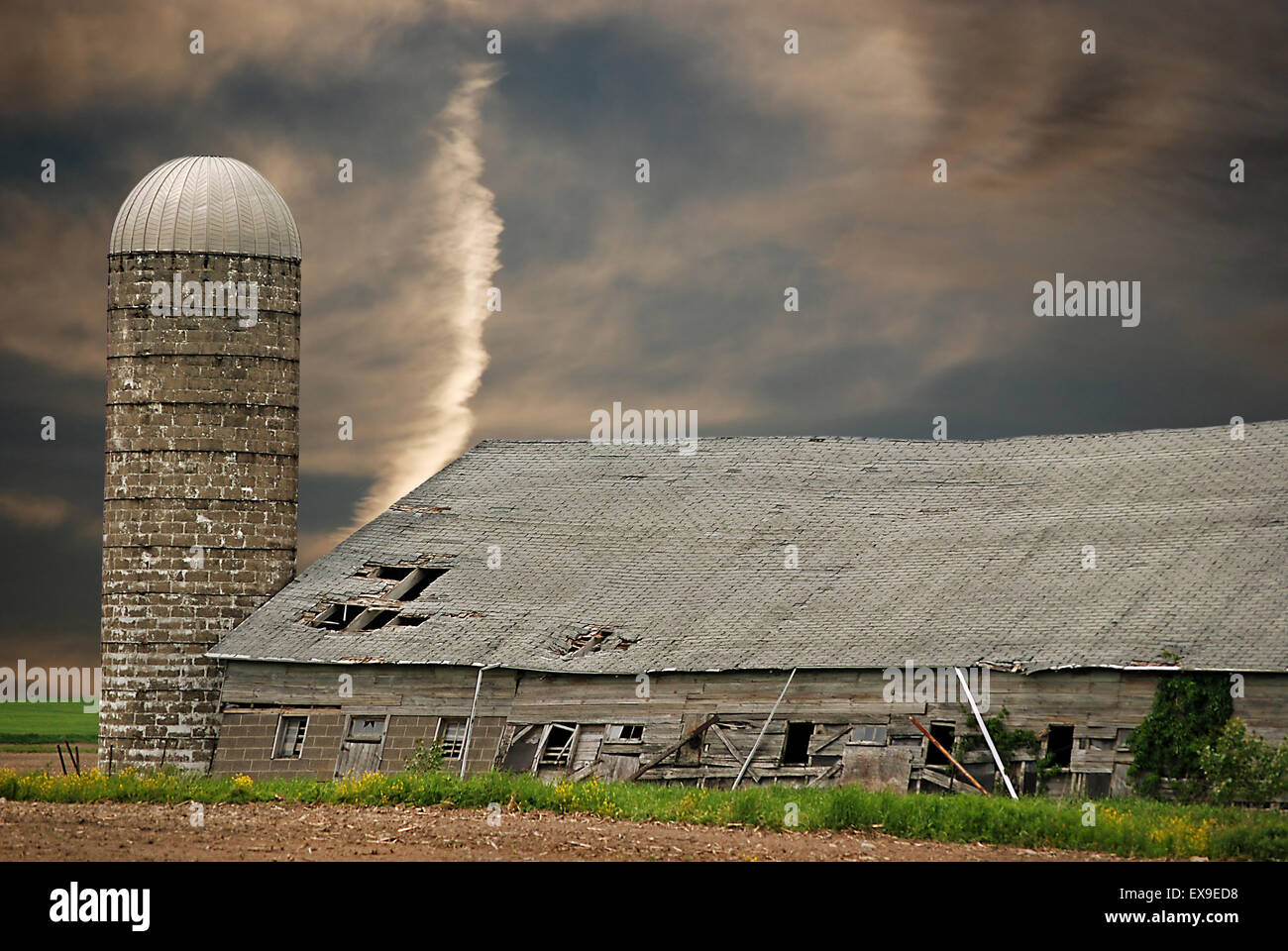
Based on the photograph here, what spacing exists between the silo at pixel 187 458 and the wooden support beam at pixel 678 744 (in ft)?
36.9

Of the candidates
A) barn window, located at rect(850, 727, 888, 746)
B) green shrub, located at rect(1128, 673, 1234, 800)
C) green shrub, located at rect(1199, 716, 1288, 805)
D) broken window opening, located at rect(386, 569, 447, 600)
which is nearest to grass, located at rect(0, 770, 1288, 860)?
green shrub, located at rect(1199, 716, 1288, 805)

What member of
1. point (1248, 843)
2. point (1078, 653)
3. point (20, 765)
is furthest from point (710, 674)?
point (20, 765)

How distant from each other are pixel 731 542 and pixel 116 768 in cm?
1458

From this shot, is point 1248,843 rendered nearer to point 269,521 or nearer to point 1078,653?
point 1078,653

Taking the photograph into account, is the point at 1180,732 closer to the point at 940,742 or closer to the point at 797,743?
the point at 940,742

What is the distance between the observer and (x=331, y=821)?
25172 millimetres

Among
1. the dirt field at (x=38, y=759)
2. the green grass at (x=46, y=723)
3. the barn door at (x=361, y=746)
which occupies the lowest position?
the green grass at (x=46, y=723)

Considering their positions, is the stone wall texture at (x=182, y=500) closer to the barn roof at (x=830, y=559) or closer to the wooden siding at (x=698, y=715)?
the barn roof at (x=830, y=559)

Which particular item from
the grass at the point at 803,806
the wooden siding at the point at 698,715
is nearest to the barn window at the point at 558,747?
the wooden siding at the point at 698,715

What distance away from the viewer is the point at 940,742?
3002cm

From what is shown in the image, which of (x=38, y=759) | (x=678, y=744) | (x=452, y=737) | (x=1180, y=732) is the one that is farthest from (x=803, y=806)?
(x=38, y=759)

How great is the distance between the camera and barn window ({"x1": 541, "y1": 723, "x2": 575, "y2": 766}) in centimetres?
3234

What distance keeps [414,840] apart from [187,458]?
57.4ft

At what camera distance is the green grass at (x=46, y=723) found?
63969mm
